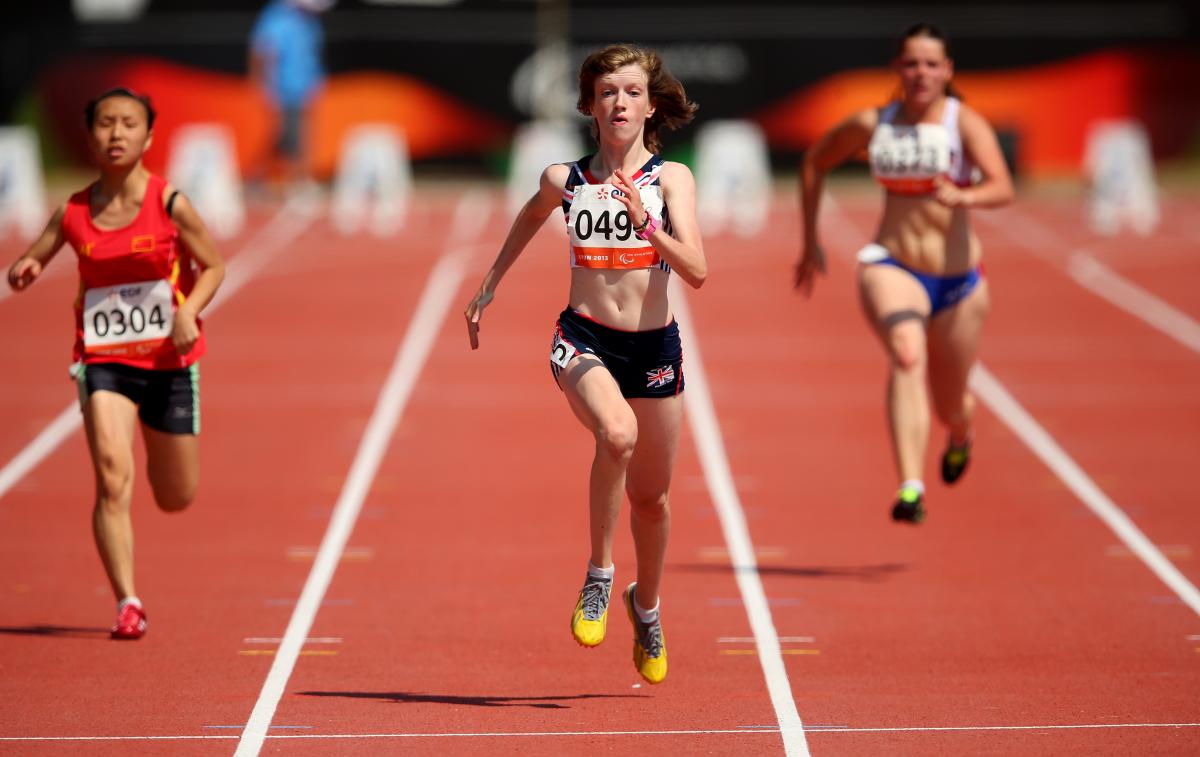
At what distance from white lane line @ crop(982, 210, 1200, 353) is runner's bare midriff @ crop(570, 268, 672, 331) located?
33.0 ft

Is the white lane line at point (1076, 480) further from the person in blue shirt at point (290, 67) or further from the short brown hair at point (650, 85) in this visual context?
the person in blue shirt at point (290, 67)

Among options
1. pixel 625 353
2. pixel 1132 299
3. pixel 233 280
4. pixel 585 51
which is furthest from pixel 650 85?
pixel 585 51

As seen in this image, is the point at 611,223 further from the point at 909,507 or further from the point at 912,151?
the point at 912,151

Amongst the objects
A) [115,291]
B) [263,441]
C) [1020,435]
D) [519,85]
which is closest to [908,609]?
[115,291]

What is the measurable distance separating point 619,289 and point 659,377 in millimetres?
324

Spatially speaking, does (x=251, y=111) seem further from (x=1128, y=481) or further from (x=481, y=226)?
(x=1128, y=481)

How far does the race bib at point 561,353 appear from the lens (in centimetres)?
664

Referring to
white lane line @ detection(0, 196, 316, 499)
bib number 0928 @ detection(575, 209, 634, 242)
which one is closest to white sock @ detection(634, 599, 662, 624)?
bib number 0928 @ detection(575, 209, 634, 242)

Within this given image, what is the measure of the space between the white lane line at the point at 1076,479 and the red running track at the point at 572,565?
3.7 inches

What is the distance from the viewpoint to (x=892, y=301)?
925 centimetres

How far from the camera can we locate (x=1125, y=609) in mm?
8375

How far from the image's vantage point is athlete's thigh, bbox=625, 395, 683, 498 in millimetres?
6703

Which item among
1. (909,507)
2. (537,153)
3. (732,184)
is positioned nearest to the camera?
(909,507)

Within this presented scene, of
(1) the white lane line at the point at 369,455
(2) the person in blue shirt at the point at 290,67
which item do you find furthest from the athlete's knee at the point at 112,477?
(2) the person in blue shirt at the point at 290,67
